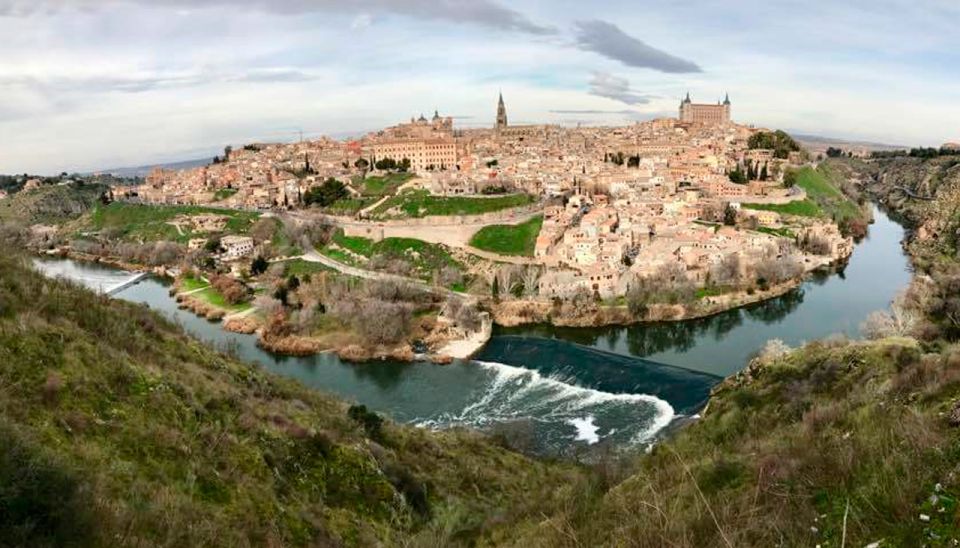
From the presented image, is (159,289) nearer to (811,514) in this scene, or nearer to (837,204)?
(811,514)

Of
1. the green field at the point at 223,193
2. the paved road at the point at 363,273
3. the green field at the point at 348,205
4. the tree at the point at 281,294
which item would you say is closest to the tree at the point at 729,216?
the paved road at the point at 363,273

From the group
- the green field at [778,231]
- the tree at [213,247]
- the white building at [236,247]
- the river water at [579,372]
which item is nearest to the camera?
the river water at [579,372]

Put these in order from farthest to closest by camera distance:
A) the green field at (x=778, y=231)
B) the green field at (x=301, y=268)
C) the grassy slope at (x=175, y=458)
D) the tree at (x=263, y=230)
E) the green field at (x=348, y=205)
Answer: the green field at (x=348, y=205) < the tree at (x=263, y=230) < the green field at (x=778, y=231) < the green field at (x=301, y=268) < the grassy slope at (x=175, y=458)

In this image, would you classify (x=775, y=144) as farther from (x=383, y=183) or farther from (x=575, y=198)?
(x=383, y=183)

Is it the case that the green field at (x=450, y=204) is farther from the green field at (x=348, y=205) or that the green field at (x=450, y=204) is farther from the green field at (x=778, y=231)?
the green field at (x=778, y=231)

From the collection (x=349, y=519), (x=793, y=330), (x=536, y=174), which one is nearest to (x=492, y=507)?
(x=349, y=519)

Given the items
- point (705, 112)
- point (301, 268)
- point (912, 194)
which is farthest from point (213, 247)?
point (705, 112)

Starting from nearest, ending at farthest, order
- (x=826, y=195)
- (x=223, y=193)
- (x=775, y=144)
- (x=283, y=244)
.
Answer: (x=283, y=244), (x=826, y=195), (x=223, y=193), (x=775, y=144)
